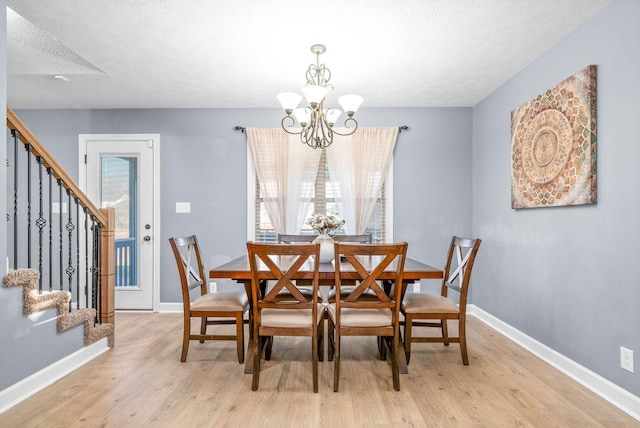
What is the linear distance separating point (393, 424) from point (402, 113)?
3.40 meters

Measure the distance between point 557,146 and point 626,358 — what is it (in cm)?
146

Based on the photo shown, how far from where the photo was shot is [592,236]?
2.46 meters

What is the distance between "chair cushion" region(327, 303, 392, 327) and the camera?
2.34 meters

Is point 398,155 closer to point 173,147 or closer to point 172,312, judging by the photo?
point 173,147

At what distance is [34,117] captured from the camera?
14.7 feet

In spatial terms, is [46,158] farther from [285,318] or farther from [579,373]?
[579,373]

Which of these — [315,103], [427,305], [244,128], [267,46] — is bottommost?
[427,305]

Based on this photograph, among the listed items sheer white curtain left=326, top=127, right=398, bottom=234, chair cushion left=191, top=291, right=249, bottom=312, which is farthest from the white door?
sheer white curtain left=326, top=127, right=398, bottom=234

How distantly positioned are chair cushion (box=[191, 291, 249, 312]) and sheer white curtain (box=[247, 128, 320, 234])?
1505 mm

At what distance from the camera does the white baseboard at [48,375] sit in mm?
2126

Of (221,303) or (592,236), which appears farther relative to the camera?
(221,303)

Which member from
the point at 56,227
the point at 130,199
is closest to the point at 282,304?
the point at 130,199

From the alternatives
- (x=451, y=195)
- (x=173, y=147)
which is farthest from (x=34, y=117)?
(x=451, y=195)

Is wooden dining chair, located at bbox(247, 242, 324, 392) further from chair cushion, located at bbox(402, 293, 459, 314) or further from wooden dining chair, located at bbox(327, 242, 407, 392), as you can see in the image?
chair cushion, located at bbox(402, 293, 459, 314)
